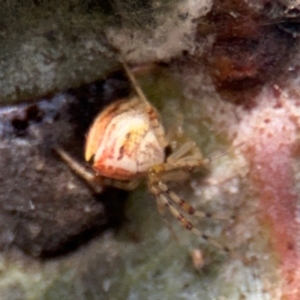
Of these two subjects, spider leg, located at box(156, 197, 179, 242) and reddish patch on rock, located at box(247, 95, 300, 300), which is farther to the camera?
spider leg, located at box(156, 197, 179, 242)

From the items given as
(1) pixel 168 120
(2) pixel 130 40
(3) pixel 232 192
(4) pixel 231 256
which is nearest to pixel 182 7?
(2) pixel 130 40

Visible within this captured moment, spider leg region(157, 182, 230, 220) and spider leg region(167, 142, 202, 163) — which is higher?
spider leg region(167, 142, 202, 163)

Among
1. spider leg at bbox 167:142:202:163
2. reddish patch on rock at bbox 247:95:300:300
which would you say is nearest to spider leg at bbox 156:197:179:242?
spider leg at bbox 167:142:202:163

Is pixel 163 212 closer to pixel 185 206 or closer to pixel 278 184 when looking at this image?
pixel 185 206

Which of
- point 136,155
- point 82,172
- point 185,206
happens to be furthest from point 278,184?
point 82,172

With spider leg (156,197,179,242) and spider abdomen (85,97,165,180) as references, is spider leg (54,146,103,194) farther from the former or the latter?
spider leg (156,197,179,242)

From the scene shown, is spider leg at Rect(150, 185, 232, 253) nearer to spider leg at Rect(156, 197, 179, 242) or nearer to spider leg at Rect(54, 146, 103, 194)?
spider leg at Rect(156, 197, 179, 242)

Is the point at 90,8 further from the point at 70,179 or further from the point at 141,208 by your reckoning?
the point at 141,208

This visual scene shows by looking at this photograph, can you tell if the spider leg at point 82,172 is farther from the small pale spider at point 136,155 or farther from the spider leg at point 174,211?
the spider leg at point 174,211

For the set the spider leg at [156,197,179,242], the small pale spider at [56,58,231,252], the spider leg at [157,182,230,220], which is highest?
the small pale spider at [56,58,231,252]
